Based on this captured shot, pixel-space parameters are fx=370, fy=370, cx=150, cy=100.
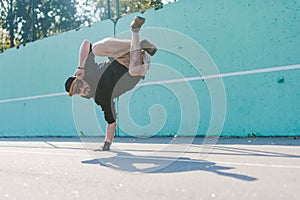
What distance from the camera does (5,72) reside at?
41.1 feet

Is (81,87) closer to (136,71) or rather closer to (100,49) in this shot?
(100,49)

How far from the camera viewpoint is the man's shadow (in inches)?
124

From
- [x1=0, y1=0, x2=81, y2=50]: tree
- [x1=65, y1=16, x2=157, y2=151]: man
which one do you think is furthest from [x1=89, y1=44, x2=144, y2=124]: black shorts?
[x1=0, y1=0, x2=81, y2=50]: tree

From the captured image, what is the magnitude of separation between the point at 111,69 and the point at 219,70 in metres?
3.05

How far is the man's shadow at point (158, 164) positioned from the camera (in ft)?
10.3

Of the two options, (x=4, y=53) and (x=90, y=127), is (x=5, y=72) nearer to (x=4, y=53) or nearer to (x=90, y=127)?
(x=4, y=53)

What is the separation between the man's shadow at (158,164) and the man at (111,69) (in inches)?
31.5

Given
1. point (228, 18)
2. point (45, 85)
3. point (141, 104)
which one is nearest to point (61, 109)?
point (45, 85)

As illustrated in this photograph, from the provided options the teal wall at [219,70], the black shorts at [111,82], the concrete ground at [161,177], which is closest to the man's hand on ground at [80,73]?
the black shorts at [111,82]

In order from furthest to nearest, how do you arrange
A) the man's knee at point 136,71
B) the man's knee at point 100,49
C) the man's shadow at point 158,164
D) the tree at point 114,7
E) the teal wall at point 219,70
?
the tree at point 114,7 < the teal wall at point 219,70 < the man's knee at point 100,49 < the man's knee at point 136,71 < the man's shadow at point 158,164

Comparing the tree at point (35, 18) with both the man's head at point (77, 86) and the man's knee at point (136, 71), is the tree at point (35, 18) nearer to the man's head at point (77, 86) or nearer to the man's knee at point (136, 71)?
the man's head at point (77, 86)

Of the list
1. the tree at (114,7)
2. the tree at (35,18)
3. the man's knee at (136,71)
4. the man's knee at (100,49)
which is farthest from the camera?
the tree at (35,18)

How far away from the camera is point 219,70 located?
22.7ft

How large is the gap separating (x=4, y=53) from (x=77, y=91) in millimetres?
9308
